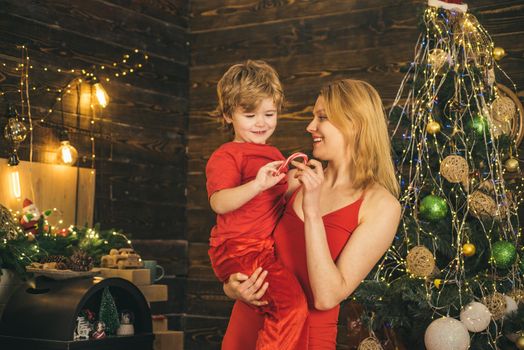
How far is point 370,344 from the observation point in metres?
3.56

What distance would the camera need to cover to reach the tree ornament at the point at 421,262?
136 inches

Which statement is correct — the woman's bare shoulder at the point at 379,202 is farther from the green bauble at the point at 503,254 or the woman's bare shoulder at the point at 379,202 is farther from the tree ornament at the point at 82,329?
the tree ornament at the point at 82,329

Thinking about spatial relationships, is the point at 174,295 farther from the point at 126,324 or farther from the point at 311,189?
the point at 311,189

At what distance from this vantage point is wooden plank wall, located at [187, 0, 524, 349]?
4801 millimetres

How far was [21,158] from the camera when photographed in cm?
437

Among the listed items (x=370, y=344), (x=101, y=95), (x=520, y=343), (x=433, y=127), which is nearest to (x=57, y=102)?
(x=101, y=95)

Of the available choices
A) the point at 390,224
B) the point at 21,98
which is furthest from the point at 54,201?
the point at 390,224

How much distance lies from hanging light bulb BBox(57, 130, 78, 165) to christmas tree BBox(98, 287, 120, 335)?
3.91ft

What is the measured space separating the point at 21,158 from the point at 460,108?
7.52 feet

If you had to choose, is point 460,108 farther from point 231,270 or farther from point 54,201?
point 54,201

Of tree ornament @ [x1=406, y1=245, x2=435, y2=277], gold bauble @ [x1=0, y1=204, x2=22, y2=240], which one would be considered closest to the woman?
tree ornament @ [x1=406, y1=245, x2=435, y2=277]

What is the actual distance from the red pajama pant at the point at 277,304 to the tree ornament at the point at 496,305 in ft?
5.17

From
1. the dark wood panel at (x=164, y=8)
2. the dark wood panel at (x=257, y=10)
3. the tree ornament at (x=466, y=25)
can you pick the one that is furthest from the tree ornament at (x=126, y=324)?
the dark wood panel at (x=257, y=10)


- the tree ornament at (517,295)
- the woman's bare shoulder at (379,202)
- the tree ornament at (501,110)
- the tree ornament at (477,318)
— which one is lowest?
the tree ornament at (477,318)
